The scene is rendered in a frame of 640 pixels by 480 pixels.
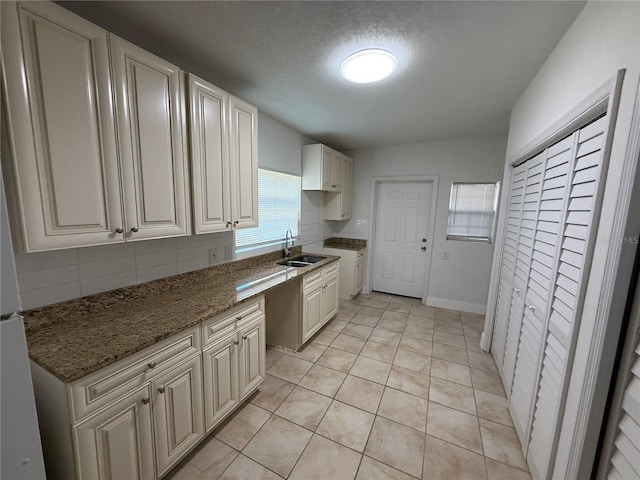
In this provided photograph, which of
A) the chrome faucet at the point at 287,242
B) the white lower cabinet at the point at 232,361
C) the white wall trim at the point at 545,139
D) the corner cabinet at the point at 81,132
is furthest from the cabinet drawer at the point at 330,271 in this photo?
the corner cabinet at the point at 81,132

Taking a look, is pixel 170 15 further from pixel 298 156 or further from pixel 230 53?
pixel 298 156

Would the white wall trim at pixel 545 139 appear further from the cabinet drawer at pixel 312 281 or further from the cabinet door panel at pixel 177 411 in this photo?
the cabinet door panel at pixel 177 411

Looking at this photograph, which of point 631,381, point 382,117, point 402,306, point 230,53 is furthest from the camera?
point 402,306

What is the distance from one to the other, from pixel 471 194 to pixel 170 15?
379cm

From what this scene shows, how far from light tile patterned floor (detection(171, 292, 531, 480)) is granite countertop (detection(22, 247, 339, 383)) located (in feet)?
2.93

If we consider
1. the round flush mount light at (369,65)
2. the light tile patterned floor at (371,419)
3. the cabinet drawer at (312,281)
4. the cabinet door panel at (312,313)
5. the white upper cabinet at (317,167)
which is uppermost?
the round flush mount light at (369,65)

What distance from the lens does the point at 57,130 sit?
1.07 metres

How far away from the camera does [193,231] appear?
1.70 meters

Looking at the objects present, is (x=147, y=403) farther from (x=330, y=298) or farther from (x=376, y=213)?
(x=376, y=213)

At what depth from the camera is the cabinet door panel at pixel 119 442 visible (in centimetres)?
102

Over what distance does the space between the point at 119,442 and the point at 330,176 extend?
3.25 meters

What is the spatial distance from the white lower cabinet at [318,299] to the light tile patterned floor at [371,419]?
218mm

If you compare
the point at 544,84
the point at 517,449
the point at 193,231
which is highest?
the point at 544,84

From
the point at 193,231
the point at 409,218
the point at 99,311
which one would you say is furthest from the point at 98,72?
the point at 409,218
